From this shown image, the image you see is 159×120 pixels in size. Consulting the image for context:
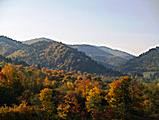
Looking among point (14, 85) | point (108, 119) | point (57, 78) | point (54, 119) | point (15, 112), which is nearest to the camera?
point (15, 112)

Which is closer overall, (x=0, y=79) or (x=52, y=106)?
(x=52, y=106)

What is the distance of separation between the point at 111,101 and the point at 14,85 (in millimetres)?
36269

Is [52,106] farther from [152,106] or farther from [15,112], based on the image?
[152,106]

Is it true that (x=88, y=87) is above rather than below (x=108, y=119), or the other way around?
above

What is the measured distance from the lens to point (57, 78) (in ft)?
633

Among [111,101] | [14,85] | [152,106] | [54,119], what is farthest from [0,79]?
[152,106]

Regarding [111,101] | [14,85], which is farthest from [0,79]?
[111,101]

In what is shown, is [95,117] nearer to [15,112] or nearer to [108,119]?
[108,119]

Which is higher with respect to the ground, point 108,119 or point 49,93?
point 49,93

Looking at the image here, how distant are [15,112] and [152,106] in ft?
202

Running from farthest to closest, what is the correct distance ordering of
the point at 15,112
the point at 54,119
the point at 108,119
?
the point at 108,119
the point at 54,119
the point at 15,112

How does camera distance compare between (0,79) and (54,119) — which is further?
(0,79)

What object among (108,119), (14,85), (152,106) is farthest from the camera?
(152,106)

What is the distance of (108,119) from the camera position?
115 metres
